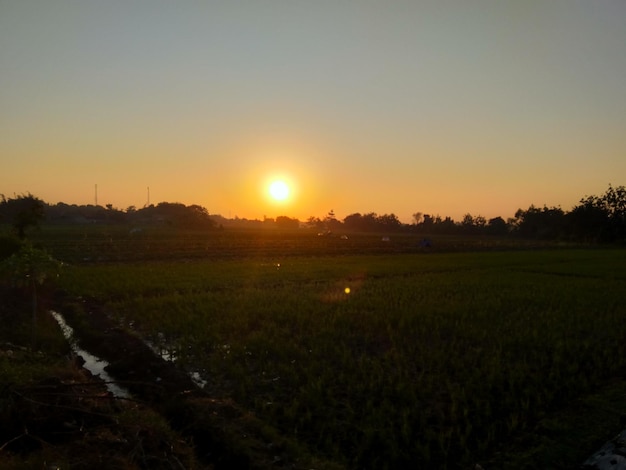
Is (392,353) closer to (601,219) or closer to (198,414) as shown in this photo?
(198,414)

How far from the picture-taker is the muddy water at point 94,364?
720 cm

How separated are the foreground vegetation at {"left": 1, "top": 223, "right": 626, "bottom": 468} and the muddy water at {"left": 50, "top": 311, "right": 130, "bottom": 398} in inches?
47.5

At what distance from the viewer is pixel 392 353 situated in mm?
8789

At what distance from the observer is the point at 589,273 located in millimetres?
24594

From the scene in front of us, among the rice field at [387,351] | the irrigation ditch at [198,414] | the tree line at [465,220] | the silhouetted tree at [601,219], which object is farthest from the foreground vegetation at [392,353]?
the silhouetted tree at [601,219]

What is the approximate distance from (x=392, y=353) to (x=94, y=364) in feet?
18.4

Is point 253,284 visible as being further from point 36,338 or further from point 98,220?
point 98,220

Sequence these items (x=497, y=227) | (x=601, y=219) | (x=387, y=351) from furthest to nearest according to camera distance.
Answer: (x=497, y=227)
(x=601, y=219)
(x=387, y=351)

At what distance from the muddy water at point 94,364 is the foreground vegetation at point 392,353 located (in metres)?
1.21

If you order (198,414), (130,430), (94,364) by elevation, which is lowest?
(94,364)

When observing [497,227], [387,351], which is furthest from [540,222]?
[387,351]

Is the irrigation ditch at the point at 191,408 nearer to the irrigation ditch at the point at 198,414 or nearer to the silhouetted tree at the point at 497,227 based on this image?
the irrigation ditch at the point at 198,414

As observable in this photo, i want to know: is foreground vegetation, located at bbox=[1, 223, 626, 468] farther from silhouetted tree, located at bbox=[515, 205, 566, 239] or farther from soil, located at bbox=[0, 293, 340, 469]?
silhouetted tree, located at bbox=[515, 205, 566, 239]

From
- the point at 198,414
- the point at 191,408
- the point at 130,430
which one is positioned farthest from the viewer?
the point at 191,408
